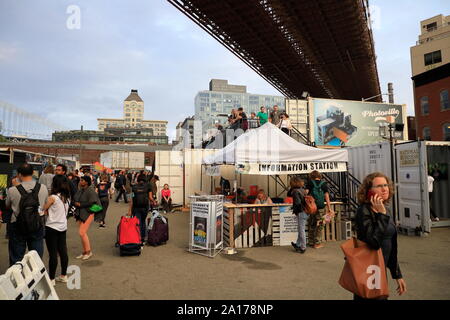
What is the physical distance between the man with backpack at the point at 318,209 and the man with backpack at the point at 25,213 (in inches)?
236

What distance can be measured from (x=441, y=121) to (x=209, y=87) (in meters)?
150

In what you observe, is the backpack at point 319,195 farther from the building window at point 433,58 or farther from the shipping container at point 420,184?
the building window at point 433,58

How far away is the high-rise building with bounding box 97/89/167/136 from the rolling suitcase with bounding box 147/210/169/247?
596 feet

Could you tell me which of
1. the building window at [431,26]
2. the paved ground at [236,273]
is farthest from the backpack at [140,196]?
the building window at [431,26]

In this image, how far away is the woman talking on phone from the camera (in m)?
2.48

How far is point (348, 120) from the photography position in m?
21.7

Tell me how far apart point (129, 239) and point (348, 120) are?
1991 cm

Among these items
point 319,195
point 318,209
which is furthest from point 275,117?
point 318,209

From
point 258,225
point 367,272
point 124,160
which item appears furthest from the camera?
point 124,160

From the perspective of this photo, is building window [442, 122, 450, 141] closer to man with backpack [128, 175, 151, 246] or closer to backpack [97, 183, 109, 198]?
man with backpack [128, 175, 151, 246]

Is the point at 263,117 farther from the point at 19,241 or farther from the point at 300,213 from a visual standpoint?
the point at 19,241

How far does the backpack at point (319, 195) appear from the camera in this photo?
7.30 metres

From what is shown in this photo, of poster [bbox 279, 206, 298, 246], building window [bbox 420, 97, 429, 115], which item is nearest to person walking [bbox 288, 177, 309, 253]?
poster [bbox 279, 206, 298, 246]
